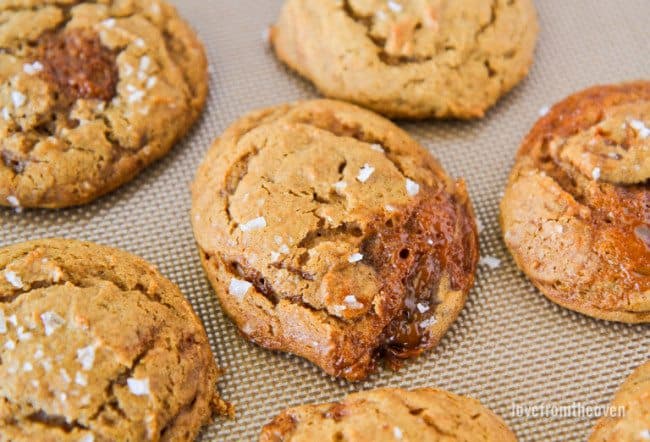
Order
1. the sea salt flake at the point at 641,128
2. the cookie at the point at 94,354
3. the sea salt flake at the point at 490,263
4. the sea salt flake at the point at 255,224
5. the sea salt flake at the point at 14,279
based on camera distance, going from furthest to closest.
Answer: the sea salt flake at the point at 490,263 → the sea salt flake at the point at 641,128 → the sea salt flake at the point at 255,224 → the sea salt flake at the point at 14,279 → the cookie at the point at 94,354

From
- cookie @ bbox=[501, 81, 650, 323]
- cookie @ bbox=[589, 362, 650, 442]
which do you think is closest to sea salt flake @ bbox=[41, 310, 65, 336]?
cookie @ bbox=[501, 81, 650, 323]

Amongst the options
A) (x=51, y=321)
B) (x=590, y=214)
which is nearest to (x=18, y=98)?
(x=51, y=321)

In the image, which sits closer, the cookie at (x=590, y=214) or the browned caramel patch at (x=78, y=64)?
the cookie at (x=590, y=214)

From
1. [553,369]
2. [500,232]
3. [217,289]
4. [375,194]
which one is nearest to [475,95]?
[500,232]

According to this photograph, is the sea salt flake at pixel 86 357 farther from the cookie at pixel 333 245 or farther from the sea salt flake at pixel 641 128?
the sea salt flake at pixel 641 128

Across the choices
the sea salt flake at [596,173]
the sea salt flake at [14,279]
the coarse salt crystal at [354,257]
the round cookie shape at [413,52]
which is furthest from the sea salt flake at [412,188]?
the sea salt flake at [14,279]

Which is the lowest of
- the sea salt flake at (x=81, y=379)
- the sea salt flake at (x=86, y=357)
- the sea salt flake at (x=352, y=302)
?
the sea salt flake at (x=81, y=379)

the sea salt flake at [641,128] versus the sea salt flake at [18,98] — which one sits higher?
the sea salt flake at [641,128]

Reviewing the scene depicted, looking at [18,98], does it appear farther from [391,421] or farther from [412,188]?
[391,421]

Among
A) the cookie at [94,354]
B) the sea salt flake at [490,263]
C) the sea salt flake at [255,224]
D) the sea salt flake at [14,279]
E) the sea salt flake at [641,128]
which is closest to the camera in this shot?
the cookie at [94,354]
